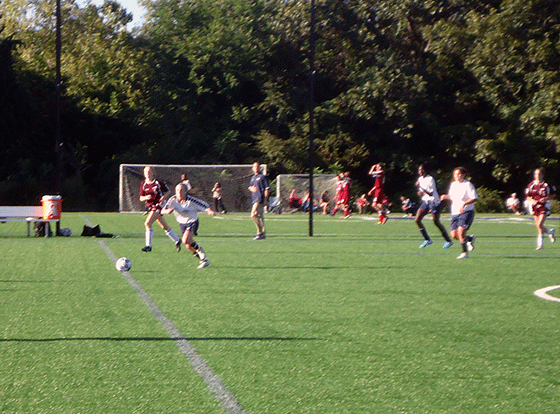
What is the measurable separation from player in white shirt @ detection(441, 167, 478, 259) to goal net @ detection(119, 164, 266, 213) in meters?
23.3

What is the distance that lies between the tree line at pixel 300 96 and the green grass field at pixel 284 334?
27084mm

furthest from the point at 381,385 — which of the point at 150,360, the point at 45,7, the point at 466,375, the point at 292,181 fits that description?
the point at 45,7

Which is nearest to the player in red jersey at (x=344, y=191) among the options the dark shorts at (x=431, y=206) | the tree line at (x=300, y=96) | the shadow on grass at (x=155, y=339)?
the tree line at (x=300, y=96)

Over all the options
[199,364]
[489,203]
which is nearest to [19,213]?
[199,364]

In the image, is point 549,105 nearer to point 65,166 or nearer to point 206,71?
point 206,71

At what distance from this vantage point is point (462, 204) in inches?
603

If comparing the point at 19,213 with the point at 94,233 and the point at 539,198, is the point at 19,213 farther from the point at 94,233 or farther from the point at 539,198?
the point at 539,198

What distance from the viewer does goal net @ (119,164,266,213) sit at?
38.1m

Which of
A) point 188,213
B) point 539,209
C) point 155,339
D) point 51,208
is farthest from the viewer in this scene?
point 51,208

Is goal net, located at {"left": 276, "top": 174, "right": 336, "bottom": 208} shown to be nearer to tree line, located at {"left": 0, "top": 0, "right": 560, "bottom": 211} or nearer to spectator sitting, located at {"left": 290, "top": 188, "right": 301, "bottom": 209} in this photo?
spectator sitting, located at {"left": 290, "top": 188, "right": 301, "bottom": 209}

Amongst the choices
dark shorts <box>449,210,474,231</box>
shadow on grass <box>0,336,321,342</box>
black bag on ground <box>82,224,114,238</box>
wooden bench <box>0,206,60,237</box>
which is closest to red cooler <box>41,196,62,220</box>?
wooden bench <box>0,206,60,237</box>

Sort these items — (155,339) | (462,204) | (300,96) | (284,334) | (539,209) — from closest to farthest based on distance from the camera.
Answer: (155,339), (284,334), (462,204), (539,209), (300,96)

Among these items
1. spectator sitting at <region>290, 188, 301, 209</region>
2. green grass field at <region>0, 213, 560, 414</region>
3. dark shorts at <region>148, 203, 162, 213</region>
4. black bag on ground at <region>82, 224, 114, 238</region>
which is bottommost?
green grass field at <region>0, 213, 560, 414</region>

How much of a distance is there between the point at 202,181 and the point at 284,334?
107ft
